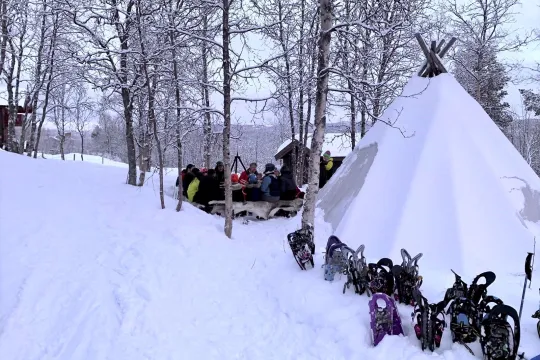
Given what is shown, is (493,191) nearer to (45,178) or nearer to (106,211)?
(106,211)

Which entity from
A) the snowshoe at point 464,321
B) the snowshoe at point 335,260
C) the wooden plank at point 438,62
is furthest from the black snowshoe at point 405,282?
the wooden plank at point 438,62

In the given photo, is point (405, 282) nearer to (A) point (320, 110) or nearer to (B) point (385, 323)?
(B) point (385, 323)

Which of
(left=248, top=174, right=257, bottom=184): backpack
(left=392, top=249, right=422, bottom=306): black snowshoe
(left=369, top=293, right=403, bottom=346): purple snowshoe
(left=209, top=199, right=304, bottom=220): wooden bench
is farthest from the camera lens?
(left=248, top=174, right=257, bottom=184): backpack

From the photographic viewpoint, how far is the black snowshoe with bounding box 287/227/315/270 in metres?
6.32

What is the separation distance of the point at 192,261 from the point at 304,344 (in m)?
3.07

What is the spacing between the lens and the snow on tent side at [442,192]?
6.04 meters

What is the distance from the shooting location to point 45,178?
10.1 m

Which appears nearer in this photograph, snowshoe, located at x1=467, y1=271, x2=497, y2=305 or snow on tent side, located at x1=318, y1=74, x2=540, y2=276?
snowshoe, located at x1=467, y1=271, x2=497, y2=305

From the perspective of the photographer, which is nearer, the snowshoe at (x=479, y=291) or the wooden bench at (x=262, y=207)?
the snowshoe at (x=479, y=291)

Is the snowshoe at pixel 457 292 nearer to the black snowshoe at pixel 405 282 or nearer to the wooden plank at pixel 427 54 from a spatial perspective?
the black snowshoe at pixel 405 282

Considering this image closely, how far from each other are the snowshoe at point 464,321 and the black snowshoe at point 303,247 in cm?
271

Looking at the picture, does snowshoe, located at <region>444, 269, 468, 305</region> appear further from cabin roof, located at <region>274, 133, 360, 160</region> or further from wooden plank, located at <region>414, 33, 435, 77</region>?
cabin roof, located at <region>274, 133, 360, 160</region>

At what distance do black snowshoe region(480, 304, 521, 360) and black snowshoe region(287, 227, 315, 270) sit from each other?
307 centimetres

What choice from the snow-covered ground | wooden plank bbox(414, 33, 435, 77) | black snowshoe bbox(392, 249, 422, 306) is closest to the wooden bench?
the snow-covered ground
